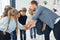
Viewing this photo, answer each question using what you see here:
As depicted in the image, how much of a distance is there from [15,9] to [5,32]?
362 millimetres

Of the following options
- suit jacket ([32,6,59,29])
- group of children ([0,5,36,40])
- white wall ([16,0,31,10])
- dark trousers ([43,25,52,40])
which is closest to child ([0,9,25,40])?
group of children ([0,5,36,40])

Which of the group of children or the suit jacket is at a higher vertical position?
the suit jacket

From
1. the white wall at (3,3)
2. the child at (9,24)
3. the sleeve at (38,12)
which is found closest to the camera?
the sleeve at (38,12)

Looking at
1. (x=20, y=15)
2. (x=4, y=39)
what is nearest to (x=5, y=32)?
(x=4, y=39)

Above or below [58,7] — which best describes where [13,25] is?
below

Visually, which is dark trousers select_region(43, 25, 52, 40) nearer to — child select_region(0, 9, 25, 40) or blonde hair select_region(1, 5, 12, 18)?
child select_region(0, 9, 25, 40)

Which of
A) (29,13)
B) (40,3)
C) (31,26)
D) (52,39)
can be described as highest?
(40,3)

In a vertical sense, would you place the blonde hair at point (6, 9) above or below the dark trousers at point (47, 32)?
above

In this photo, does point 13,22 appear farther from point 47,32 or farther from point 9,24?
point 47,32

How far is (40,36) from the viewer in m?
2.49

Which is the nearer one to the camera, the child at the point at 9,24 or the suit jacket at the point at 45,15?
the suit jacket at the point at 45,15

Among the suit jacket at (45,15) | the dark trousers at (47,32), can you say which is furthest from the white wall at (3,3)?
the dark trousers at (47,32)

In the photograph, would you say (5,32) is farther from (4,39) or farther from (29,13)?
(29,13)

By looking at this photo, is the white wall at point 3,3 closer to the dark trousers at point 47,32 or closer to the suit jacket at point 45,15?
the suit jacket at point 45,15
